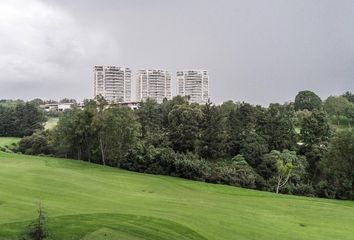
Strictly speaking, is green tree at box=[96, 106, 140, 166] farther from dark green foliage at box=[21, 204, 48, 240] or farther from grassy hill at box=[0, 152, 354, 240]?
dark green foliage at box=[21, 204, 48, 240]

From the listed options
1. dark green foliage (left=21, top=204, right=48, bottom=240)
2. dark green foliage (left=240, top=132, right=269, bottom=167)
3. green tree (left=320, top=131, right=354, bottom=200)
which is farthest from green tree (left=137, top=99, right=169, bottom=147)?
dark green foliage (left=21, top=204, right=48, bottom=240)

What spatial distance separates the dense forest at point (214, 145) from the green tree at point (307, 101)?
47404 millimetres

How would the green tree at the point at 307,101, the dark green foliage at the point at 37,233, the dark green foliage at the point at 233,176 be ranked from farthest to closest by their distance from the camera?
the green tree at the point at 307,101 < the dark green foliage at the point at 233,176 < the dark green foliage at the point at 37,233

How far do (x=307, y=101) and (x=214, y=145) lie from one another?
2456 inches

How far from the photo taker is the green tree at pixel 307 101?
420 ft

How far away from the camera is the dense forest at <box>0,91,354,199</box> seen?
62125 mm

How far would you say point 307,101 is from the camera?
426ft

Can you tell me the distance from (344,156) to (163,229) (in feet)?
164

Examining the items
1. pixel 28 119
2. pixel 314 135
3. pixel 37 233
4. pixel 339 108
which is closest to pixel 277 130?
pixel 314 135

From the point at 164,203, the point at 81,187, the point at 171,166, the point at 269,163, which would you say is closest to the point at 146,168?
the point at 171,166

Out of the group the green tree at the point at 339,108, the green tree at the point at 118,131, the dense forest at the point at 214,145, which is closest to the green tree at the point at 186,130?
the dense forest at the point at 214,145

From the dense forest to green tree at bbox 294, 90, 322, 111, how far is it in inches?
1866

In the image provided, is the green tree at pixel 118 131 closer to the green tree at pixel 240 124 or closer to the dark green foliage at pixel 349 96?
the green tree at pixel 240 124

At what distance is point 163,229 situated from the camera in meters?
18.7
